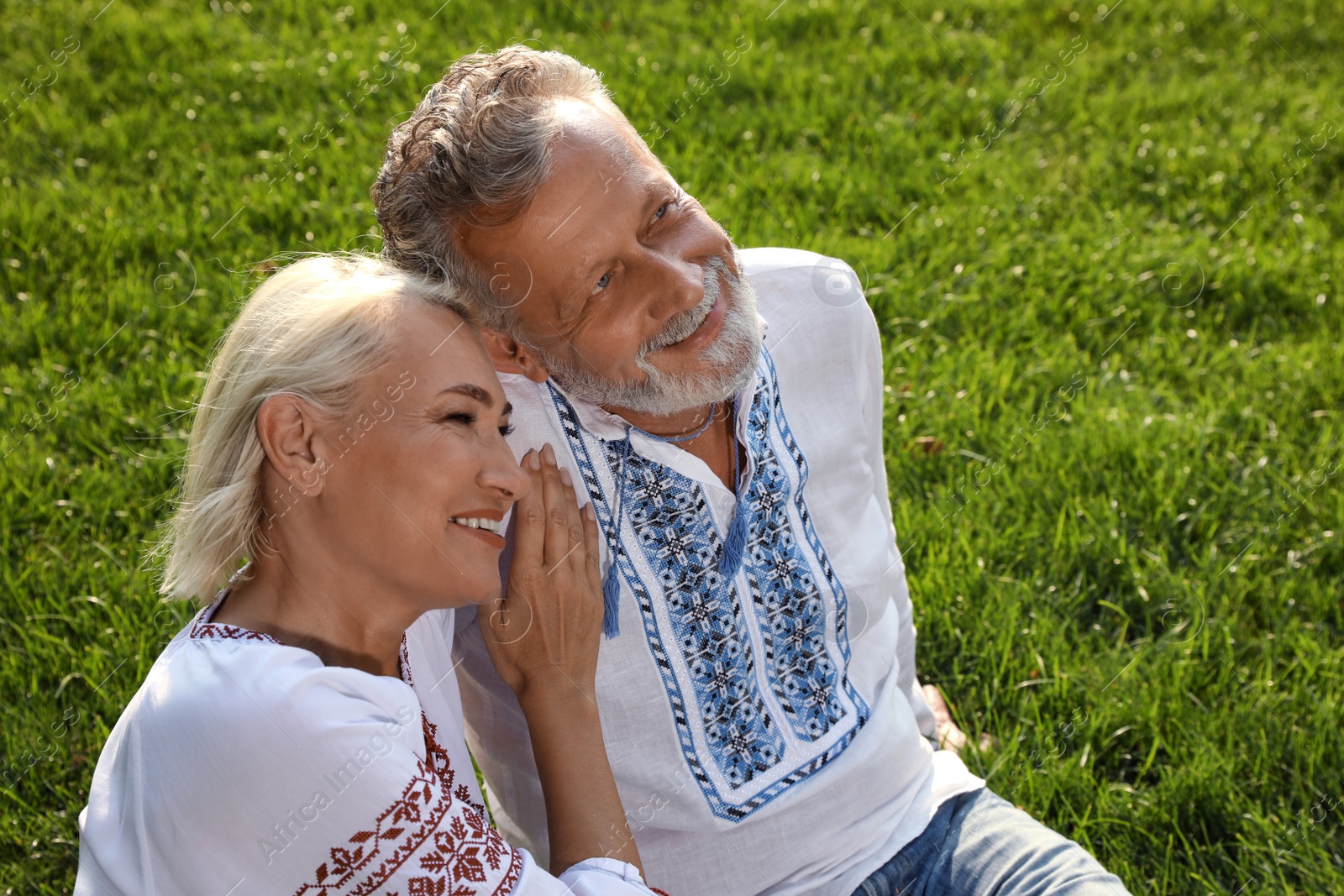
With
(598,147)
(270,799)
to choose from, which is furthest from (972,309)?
(270,799)

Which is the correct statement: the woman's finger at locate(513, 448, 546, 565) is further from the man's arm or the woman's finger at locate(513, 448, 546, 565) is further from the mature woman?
the man's arm

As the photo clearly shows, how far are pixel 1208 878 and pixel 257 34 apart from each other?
5586mm

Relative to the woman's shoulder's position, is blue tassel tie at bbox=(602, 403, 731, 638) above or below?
below

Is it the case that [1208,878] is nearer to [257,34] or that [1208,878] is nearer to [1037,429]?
[1037,429]

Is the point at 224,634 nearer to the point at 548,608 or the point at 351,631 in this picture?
the point at 351,631

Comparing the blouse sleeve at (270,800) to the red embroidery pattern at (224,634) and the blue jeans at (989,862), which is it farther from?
the blue jeans at (989,862)

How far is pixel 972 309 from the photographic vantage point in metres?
4.56

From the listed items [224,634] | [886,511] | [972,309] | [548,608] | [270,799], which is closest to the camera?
[270,799]

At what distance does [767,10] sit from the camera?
6.27 metres

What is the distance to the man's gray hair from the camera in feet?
7.43

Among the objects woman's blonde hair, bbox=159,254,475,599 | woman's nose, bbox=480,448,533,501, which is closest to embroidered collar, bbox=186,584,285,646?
woman's blonde hair, bbox=159,254,475,599

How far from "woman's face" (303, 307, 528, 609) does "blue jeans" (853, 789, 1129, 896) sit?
1.17m

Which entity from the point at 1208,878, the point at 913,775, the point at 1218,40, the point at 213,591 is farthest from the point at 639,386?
the point at 1218,40

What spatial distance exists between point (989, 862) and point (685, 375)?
4.10 ft
